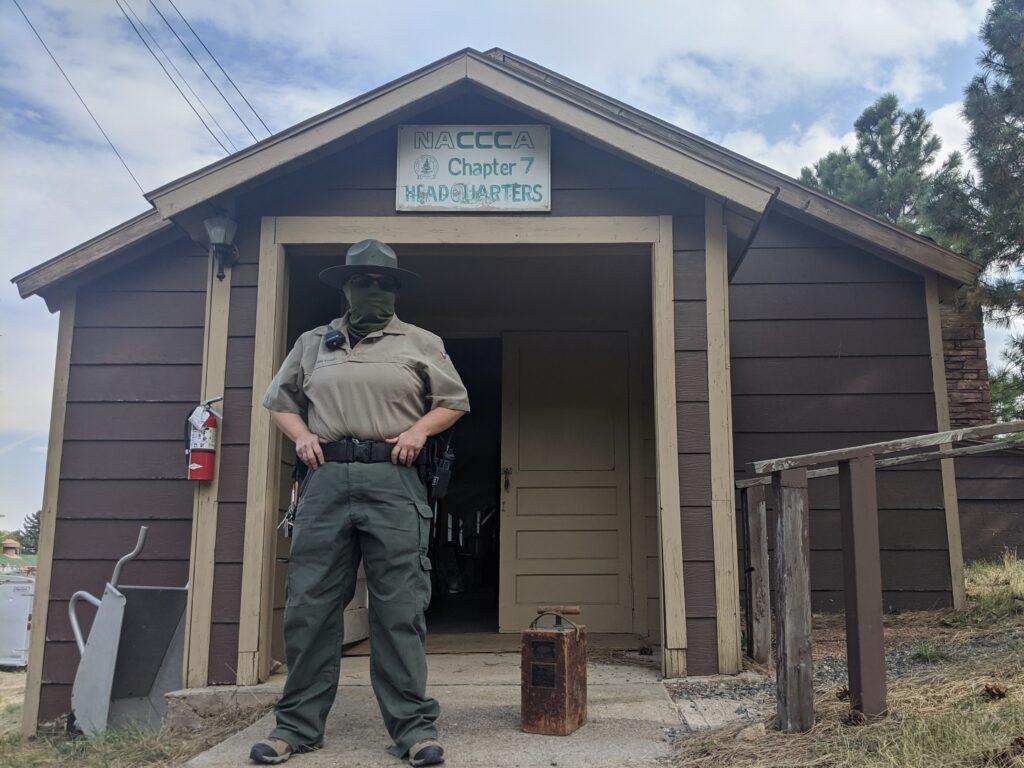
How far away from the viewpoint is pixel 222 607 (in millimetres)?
3922

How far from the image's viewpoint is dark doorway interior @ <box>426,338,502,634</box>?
7.07m

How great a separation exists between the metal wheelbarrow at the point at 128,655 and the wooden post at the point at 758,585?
113 inches

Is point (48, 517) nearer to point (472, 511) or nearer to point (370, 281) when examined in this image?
point (370, 281)

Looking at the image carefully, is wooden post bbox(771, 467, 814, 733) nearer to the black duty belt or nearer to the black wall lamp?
the black duty belt

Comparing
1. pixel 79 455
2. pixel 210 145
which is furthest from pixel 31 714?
pixel 210 145

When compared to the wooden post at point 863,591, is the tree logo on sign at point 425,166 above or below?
above

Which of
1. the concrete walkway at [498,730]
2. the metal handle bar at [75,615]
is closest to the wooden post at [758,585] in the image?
the concrete walkway at [498,730]

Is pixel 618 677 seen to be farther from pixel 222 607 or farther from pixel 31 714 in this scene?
pixel 31 714

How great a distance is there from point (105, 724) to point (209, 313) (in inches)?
85.0

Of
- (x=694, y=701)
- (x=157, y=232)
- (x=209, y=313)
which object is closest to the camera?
(x=694, y=701)

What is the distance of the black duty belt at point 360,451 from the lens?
291cm

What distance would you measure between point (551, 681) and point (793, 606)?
0.88 metres

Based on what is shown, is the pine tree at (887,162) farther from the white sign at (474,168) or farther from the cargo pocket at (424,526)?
the cargo pocket at (424,526)

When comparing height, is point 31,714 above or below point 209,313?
below
